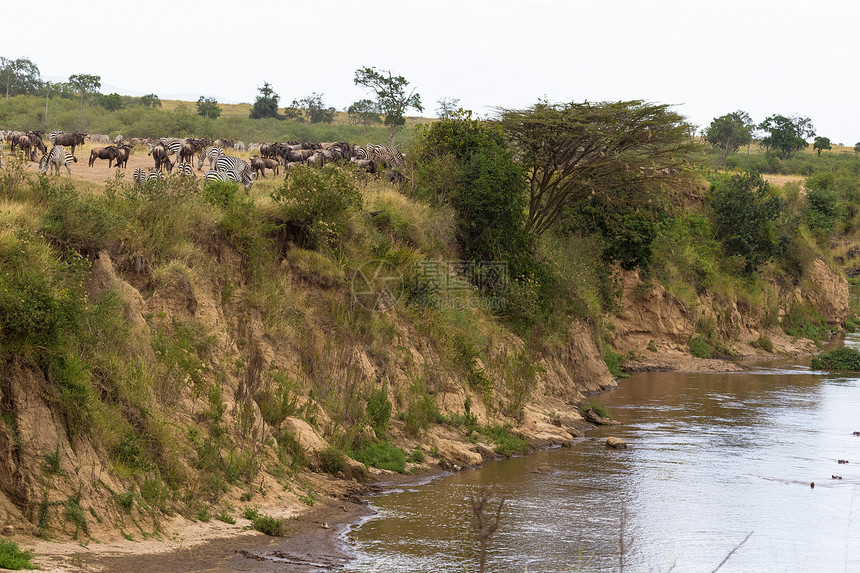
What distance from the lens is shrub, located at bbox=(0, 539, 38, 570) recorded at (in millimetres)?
7898

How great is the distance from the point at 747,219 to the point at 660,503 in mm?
24683

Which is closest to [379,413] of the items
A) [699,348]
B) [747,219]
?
[699,348]

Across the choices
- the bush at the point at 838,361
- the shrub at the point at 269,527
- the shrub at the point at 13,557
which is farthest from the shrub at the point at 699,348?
the shrub at the point at 13,557

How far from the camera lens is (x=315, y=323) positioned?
16.6 metres

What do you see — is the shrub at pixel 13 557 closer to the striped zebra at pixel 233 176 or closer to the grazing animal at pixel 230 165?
the striped zebra at pixel 233 176

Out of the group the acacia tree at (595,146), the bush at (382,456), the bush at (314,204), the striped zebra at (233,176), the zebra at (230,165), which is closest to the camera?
the bush at (382,456)

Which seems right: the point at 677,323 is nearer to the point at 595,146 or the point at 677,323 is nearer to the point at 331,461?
the point at 595,146

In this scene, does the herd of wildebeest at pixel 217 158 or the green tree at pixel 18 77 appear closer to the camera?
the herd of wildebeest at pixel 217 158

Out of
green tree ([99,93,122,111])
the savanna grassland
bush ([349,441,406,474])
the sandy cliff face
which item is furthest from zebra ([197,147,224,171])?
green tree ([99,93,122,111])

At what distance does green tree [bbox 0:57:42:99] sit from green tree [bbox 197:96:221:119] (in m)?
14.2

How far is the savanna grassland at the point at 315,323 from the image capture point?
10375 millimetres

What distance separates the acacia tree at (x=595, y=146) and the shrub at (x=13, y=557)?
1917 centimetres

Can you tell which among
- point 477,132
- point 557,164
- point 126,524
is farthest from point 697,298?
point 126,524

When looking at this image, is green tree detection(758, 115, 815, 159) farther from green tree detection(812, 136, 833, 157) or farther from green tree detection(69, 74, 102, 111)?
green tree detection(69, 74, 102, 111)
